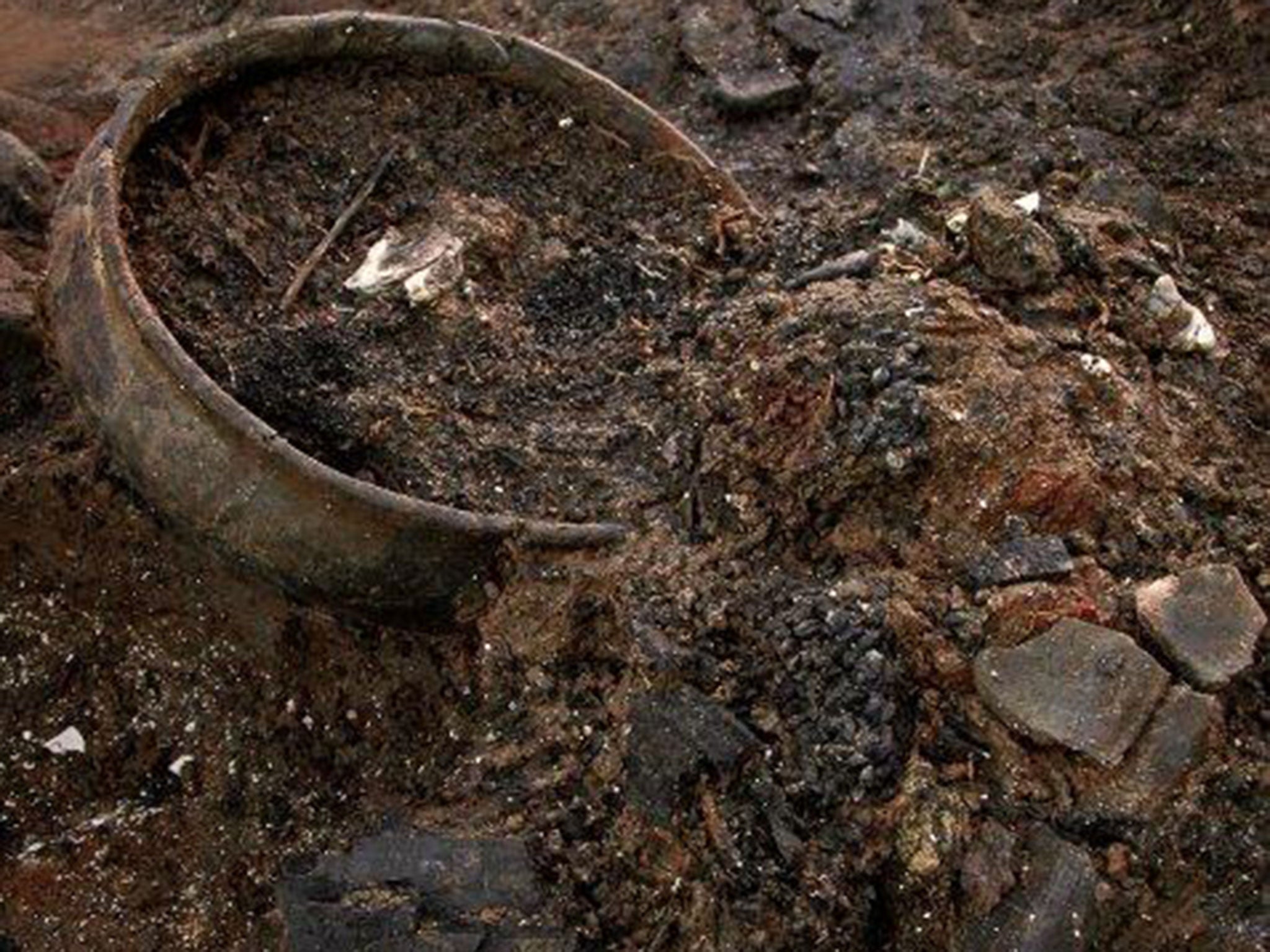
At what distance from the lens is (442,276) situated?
411 cm

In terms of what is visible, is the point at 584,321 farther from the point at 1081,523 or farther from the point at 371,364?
the point at 1081,523

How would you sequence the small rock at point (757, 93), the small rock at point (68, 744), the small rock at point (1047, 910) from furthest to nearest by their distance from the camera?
the small rock at point (757, 93)
the small rock at point (68, 744)
the small rock at point (1047, 910)

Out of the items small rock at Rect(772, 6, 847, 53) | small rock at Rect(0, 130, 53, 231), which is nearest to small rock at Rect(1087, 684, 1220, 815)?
small rock at Rect(772, 6, 847, 53)

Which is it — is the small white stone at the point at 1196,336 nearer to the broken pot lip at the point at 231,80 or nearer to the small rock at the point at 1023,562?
the small rock at the point at 1023,562

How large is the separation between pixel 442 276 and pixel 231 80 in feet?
2.95

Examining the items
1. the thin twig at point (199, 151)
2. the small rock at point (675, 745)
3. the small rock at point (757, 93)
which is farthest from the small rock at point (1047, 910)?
the small rock at point (757, 93)

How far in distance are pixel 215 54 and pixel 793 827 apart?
105 inches

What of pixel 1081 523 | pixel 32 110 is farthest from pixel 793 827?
pixel 32 110

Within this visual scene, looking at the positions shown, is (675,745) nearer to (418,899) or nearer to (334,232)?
(418,899)

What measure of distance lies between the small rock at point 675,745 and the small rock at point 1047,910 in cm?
61

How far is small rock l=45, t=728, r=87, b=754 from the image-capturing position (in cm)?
362

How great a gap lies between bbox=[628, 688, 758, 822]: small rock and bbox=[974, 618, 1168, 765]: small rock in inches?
21.4

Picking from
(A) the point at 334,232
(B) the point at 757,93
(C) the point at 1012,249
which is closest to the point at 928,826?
(C) the point at 1012,249

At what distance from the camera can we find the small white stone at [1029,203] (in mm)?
4094
